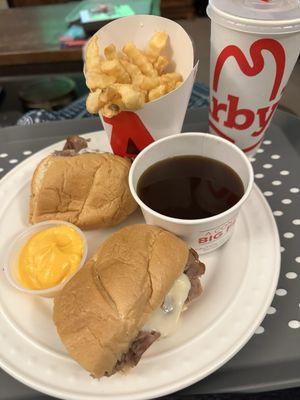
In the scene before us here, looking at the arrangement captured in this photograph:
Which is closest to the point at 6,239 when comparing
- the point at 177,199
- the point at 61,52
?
the point at 177,199

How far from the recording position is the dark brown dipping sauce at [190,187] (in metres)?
0.86

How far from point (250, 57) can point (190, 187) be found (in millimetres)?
323

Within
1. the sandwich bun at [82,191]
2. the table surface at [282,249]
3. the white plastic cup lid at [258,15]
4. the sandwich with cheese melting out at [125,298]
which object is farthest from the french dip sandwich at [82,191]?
the white plastic cup lid at [258,15]

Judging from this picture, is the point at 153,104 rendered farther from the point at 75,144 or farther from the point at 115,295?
the point at 115,295

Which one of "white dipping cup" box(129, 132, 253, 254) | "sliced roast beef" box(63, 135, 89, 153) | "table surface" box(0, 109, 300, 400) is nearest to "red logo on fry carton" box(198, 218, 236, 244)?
"white dipping cup" box(129, 132, 253, 254)

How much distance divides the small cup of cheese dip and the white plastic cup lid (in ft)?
1.88

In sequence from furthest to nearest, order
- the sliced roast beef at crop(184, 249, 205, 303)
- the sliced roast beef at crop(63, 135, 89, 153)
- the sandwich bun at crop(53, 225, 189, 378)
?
the sliced roast beef at crop(63, 135, 89, 153) < the sliced roast beef at crop(184, 249, 205, 303) < the sandwich bun at crop(53, 225, 189, 378)

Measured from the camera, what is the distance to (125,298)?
2.30 ft

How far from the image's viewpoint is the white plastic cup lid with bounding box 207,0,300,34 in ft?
2.73

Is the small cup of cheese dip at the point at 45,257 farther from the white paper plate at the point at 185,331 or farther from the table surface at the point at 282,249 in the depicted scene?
the table surface at the point at 282,249

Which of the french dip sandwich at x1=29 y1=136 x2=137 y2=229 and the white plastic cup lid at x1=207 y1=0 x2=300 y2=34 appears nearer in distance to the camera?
the white plastic cup lid at x1=207 y1=0 x2=300 y2=34

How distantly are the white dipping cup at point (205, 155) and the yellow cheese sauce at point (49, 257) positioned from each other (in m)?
0.18

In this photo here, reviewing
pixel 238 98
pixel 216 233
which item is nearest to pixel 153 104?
pixel 238 98

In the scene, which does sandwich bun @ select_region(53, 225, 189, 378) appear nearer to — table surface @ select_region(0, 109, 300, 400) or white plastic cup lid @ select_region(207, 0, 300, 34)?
table surface @ select_region(0, 109, 300, 400)
